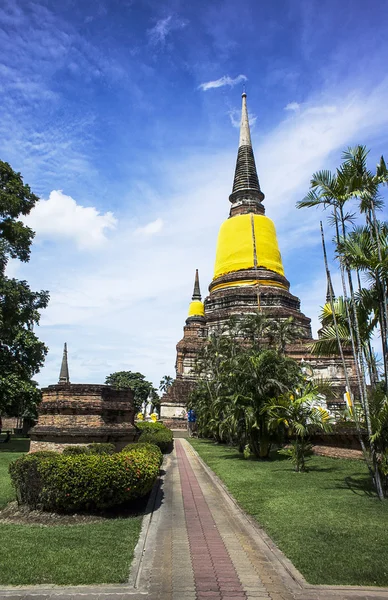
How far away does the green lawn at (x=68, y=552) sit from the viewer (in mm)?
5125

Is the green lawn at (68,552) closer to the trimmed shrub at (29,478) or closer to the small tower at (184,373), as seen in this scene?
the trimmed shrub at (29,478)

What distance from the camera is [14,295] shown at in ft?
60.2

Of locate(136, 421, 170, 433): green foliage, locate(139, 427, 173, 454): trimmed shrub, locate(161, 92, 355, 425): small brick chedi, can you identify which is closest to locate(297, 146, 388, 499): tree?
locate(139, 427, 173, 454): trimmed shrub

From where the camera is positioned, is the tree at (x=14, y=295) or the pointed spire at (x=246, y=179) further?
the pointed spire at (x=246, y=179)

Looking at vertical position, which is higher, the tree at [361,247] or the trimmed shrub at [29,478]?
the tree at [361,247]

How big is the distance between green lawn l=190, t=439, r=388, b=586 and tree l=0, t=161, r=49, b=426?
10628 millimetres

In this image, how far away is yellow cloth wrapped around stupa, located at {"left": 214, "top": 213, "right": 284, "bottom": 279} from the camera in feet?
131

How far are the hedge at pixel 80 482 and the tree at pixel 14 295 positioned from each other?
1106 centimetres

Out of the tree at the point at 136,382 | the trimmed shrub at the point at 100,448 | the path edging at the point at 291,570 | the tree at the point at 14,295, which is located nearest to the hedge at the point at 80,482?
the path edging at the point at 291,570

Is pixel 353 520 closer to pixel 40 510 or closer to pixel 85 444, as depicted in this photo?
pixel 40 510

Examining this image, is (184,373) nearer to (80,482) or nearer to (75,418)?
(75,418)

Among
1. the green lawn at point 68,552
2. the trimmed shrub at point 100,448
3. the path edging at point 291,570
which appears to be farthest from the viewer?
the trimmed shrub at point 100,448

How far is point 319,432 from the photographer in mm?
16859

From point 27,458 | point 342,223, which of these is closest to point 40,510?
point 27,458
